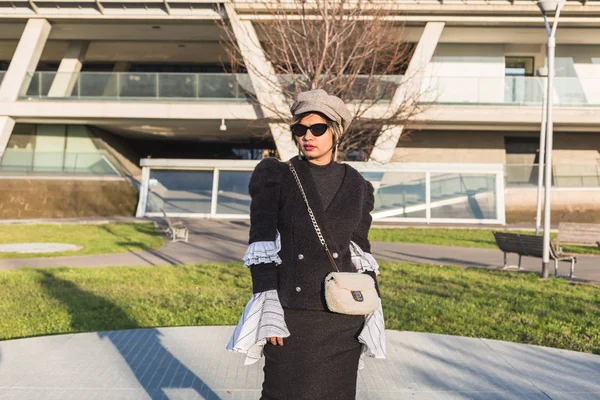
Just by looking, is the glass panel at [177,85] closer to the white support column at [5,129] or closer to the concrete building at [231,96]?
the concrete building at [231,96]

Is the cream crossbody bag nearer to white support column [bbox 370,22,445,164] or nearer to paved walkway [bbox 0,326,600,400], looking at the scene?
paved walkway [bbox 0,326,600,400]

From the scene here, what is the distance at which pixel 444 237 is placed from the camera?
21281 millimetres

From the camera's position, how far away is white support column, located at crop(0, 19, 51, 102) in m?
29.7

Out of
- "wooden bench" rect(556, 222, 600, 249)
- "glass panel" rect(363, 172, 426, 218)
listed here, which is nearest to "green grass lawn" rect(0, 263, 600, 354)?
"wooden bench" rect(556, 222, 600, 249)

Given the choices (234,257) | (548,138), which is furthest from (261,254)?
(234,257)

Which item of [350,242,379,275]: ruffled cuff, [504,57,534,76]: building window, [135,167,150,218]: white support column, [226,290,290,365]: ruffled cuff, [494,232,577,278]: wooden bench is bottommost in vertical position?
[226,290,290,365]: ruffled cuff

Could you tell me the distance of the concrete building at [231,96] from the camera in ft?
92.2

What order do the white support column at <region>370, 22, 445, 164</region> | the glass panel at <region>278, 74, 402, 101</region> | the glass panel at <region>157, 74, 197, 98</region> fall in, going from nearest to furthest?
the glass panel at <region>278, 74, 402, 101</region>
the white support column at <region>370, 22, 445, 164</region>
the glass panel at <region>157, 74, 197, 98</region>

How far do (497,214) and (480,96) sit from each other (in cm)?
530

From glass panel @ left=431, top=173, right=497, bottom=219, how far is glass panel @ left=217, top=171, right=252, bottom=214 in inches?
309

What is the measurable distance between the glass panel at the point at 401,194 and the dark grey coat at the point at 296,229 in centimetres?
2404

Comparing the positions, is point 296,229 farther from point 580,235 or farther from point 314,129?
point 580,235

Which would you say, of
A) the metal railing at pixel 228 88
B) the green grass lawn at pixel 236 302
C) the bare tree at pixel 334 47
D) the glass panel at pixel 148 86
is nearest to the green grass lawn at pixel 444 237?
the bare tree at pixel 334 47

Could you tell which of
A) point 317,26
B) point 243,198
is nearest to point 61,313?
point 317,26
